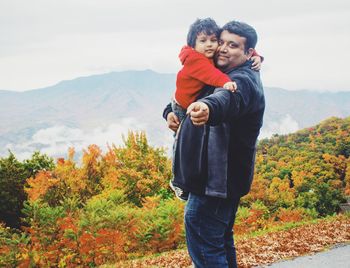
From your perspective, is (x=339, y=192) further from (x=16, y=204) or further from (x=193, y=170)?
(x=193, y=170)

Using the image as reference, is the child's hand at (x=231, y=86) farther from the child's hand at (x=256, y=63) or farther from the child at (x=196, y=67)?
the child's hand at (x=256, y=63)

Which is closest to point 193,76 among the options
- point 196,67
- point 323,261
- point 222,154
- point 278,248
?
point 196,67

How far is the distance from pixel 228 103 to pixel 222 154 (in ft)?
0.91

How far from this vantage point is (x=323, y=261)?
5215 millimetres

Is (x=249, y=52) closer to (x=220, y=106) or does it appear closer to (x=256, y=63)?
(x=256, y=63)

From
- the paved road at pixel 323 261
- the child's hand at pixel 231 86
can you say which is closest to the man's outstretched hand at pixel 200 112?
the child's hand at pixel 231 86

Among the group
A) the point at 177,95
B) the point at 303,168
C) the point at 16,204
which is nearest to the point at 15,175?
the point at 16,204

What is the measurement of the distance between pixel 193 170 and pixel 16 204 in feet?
86.0

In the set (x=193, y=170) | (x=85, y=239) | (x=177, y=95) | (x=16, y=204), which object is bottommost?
(x=16, y=204)

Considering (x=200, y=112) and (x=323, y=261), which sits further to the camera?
(x=323, y=261)

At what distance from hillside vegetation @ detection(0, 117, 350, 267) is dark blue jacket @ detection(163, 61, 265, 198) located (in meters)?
6.48

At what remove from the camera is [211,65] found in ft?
8.07

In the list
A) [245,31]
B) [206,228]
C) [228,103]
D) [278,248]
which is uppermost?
[245,31]

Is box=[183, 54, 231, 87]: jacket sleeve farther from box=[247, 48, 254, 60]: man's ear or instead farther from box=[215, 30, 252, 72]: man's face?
box=[247, 48, 254, 60]: man's ear
